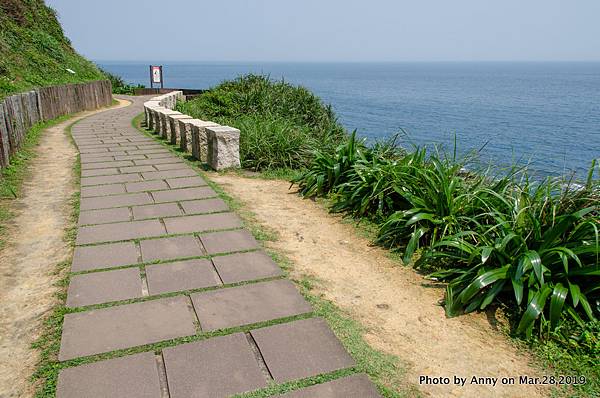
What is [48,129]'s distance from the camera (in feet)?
38.9

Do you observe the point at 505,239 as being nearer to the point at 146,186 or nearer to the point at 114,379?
the point at 114,379

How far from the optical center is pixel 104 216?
15.3ft

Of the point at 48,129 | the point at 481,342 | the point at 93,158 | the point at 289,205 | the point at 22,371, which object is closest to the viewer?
the point at 22,371

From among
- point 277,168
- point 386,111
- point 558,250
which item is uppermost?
point 558,250

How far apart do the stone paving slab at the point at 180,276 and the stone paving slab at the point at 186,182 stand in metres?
2.49

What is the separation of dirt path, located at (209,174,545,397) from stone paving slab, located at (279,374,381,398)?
280 millimetres

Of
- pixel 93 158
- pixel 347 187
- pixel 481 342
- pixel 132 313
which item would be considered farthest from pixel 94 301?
pixel 93 158

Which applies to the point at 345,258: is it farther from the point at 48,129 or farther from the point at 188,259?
the point at 48,129

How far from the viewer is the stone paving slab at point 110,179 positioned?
6.08 meters

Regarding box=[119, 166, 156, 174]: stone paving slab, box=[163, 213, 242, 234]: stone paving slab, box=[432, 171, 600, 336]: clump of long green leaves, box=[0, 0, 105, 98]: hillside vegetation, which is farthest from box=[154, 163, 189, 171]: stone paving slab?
box=[0, 0, 105, 98]: hillside vegetation

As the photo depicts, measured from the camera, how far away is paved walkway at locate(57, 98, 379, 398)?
7.39 ft

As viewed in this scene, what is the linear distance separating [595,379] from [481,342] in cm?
58

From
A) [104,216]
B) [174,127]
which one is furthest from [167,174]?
[174,127]

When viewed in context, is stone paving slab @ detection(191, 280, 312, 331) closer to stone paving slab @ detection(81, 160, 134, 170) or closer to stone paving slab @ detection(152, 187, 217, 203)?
stone paving slab @ detection(152, 187, 217, 203)
